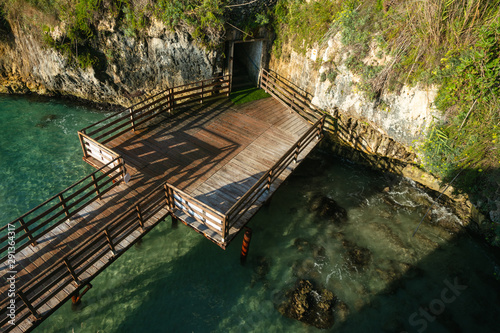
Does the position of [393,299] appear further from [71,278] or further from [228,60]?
[228,60]

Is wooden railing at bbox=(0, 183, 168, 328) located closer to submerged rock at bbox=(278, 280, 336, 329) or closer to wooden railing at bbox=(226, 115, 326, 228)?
wooden railing at bbox=(226, 115, 326, 228)

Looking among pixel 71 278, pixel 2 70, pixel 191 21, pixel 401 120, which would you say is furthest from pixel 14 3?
pixel 401 120

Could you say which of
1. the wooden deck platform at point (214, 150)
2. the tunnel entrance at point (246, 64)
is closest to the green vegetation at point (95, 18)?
the tunnel entrance at point (246, 64)

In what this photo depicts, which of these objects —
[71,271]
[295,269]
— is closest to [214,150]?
[295,269]

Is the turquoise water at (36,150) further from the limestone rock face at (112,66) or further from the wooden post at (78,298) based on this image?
the wooden post at (78,298)

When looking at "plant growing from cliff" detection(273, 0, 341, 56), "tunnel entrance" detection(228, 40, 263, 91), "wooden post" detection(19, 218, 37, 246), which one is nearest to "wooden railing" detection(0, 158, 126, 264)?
"wooden post" detection(19, 218, 37, 246)

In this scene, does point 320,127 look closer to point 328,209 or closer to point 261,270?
point 328,209
